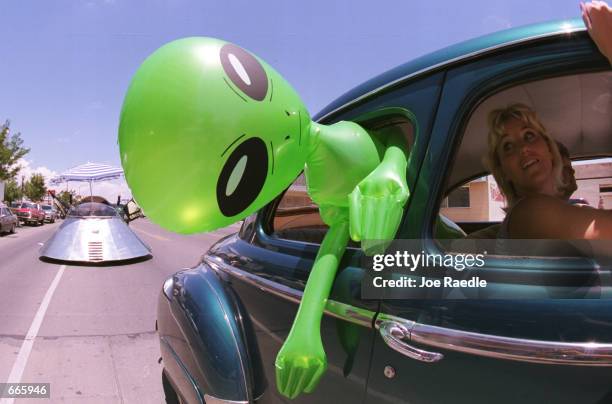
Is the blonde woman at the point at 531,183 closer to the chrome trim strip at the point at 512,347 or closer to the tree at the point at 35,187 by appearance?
the chrome trim strip at the point at 512,347

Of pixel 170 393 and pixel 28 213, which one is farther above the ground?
pixel 170 393

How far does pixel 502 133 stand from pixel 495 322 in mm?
723

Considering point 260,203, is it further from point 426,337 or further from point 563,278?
point 563,278

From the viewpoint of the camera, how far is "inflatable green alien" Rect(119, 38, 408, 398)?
3.60 feet

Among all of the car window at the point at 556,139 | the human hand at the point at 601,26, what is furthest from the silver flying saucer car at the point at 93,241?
the human hand at the point at 601,26

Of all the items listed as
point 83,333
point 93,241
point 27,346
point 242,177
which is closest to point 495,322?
point 242,177

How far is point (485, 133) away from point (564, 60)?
0.53 meters

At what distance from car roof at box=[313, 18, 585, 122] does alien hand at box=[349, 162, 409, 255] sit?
1.30 ft

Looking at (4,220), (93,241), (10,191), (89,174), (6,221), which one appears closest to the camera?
(93,241)

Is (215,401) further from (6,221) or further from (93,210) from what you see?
(6,221)

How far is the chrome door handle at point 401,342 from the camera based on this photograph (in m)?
1.04

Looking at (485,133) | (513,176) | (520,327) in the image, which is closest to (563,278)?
(520,327)

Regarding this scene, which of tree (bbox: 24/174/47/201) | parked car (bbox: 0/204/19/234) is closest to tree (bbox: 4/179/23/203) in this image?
tree (bbox: 24/174/47/201)

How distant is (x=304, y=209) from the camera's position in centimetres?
210
